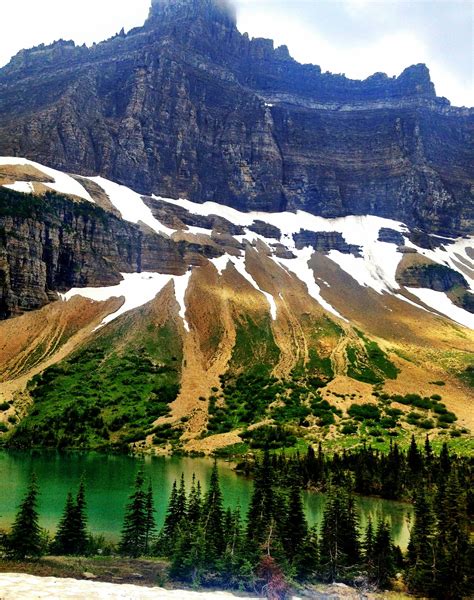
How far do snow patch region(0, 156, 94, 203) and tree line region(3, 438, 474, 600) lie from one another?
409 feet

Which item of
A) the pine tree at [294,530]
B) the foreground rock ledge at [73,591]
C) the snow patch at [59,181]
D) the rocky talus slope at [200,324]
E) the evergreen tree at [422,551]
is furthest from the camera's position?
the snow patch at [59,181]

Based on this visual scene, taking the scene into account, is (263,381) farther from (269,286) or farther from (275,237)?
(275,237)

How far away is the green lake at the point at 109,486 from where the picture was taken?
42594mm

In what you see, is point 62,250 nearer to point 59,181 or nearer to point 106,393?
point 59,181

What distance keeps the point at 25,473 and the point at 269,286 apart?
93713 millimetres

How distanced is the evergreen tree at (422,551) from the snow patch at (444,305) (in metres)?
118

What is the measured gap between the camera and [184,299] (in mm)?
131250

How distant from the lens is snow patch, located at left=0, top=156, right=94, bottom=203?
146 m

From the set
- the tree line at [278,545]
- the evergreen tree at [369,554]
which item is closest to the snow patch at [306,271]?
the tree line at [278,545]

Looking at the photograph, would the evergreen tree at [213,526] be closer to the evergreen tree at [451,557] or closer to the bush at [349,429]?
the evergreen tree at [451,557]

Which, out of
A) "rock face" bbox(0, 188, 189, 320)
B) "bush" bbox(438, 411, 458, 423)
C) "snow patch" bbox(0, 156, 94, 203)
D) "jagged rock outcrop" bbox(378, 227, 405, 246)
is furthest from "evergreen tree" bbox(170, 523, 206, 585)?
"jagged rock outcrop" bbox(378, 227, 405, 246)

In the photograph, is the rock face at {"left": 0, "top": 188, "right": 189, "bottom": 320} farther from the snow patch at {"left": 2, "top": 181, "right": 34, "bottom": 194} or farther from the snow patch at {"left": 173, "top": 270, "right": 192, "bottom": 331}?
the snow patch at {"left": 2, "top": 181, "right": 34, "bottom": 194}

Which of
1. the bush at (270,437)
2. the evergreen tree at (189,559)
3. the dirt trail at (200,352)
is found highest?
the dirt trail at (200,352)

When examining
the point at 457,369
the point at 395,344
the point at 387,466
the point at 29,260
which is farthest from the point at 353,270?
the point at 387,466
